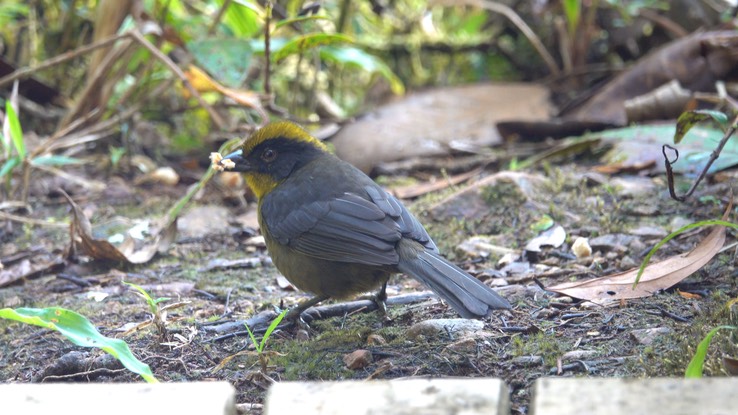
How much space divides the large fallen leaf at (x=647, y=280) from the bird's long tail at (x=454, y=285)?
1.31 ft

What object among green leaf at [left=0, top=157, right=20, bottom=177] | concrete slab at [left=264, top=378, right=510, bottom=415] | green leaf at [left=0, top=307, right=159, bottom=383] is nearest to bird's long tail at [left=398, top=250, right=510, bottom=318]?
concrete slab at [left=264, top=378, right=510, bottom=415]

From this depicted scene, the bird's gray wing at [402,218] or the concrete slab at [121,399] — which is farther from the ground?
the concrete slab at [121,399]

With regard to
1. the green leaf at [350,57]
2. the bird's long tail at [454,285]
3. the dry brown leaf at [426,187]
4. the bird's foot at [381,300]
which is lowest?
the dry brown leaf at [426,187]

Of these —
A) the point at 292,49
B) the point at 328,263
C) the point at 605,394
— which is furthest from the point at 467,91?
the point at 605,394

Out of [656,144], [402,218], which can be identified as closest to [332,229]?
[402,218]

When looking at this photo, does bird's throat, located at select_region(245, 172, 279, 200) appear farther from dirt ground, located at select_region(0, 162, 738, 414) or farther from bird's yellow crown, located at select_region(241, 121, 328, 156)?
dirt ground, located at select_region(0, 162, 738, 414)

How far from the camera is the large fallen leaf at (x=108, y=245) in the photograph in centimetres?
407

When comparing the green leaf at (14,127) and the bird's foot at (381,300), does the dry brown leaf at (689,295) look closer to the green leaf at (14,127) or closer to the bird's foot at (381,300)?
the bird's foot at (381,300)

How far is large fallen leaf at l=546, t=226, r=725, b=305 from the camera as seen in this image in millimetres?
3262

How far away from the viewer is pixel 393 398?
6.56ft

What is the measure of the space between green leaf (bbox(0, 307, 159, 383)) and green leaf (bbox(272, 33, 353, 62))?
246cm

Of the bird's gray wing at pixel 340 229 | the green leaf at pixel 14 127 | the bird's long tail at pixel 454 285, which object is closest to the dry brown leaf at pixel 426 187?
the bird's gray wing at pixel 340 229

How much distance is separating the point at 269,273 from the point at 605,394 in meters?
2.61

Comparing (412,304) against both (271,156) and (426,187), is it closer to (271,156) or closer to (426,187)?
(271,156)
